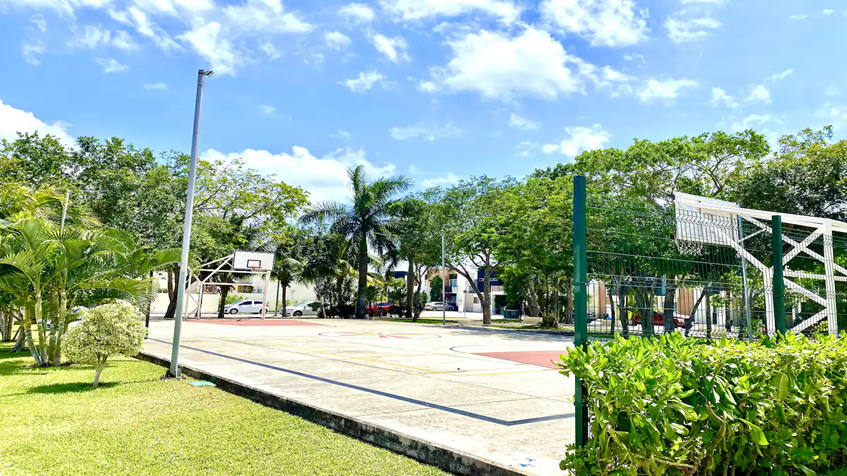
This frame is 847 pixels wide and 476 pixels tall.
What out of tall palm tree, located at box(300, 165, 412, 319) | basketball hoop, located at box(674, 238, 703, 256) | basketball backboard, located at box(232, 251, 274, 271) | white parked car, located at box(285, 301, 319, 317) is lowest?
white parked car, located at box(285, 301, 319, 317)

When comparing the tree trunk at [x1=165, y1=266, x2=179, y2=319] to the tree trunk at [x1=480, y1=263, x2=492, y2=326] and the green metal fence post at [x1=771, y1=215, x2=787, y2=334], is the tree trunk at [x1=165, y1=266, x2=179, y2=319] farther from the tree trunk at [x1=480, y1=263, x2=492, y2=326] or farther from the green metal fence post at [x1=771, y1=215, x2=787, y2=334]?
the green metal fence post at [x1=771, y1=215, x2=787, y2=334]

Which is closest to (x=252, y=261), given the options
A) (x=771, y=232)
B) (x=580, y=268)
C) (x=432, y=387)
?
(x=432, y=387)

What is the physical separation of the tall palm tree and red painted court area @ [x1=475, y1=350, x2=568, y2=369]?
21705 mm

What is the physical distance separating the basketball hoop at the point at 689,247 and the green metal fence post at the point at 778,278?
3.09 ft

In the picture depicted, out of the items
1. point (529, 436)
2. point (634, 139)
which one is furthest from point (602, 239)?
point (634, 139)

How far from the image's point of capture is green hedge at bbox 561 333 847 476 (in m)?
2.93

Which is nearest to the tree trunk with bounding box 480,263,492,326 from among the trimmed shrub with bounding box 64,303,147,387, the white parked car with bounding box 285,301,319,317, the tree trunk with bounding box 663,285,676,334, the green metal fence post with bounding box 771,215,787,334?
the white parked car with bounding box 285,301,319,317

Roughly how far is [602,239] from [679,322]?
0.99 m

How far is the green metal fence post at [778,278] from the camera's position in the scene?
512cm

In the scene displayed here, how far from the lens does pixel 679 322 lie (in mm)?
4496

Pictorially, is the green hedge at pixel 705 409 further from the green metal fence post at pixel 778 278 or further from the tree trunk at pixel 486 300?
the tree trunk at pixel 486 300

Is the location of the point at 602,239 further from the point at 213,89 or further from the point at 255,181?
the point at 255,181

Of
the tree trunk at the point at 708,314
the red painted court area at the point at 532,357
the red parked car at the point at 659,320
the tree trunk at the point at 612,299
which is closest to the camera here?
the tree trunk at the point at 612,299

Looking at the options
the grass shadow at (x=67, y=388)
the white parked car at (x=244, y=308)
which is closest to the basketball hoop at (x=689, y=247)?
the grass shadow at (x=67, y=388)
